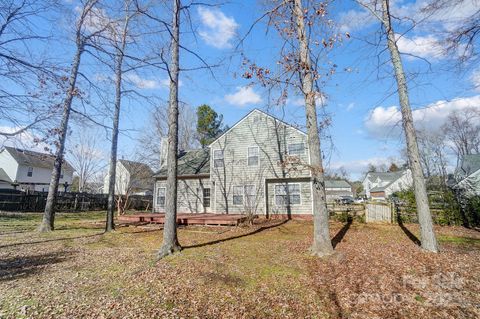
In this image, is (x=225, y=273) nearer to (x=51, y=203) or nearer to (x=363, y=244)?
(x=363, y=244)

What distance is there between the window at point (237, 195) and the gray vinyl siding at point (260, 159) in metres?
0.23

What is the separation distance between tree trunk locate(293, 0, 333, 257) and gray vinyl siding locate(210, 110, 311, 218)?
9283 millimetres

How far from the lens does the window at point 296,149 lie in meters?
17.1

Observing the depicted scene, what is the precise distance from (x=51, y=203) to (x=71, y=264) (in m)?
6.42

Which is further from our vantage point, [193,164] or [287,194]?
[193,164]

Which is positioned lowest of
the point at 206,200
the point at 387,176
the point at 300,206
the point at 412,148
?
the point at 300,206

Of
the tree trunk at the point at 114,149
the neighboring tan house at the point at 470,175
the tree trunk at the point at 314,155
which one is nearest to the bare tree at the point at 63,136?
the tree trunk at the point at 114,149

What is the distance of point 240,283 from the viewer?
16.5 ft

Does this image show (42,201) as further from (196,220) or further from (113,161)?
(196,220)

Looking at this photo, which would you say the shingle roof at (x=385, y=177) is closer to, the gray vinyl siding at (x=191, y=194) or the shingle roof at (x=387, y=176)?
the shingle roof at (x=387, y=176)

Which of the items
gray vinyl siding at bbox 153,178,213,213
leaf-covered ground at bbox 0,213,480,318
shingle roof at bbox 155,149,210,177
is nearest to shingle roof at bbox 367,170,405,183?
shingle roof at bbox 155,149,210,177

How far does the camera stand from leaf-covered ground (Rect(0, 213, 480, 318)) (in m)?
3.91

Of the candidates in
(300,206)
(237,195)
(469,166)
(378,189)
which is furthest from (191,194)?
(378,189)

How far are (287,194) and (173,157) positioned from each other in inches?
435
